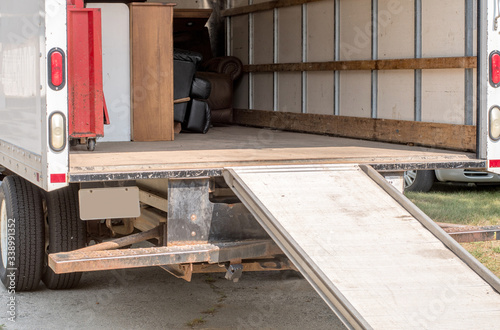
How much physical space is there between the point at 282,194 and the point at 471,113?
2048mm

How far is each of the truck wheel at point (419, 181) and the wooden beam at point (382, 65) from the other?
2841mm

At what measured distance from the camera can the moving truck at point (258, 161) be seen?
3.73 m

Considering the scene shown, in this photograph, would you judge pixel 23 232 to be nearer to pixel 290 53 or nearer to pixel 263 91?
pixel 290 53

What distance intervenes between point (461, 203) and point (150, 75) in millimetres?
4597

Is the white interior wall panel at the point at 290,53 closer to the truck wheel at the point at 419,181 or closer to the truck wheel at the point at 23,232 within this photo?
the truck wheel at the point at 419,181

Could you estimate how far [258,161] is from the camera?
4.55m

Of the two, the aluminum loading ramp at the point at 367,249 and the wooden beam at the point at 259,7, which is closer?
the aluminum loading ramp at the point at 367,249

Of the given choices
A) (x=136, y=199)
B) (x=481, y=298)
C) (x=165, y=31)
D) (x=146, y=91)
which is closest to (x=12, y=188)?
(x=136, y=199)

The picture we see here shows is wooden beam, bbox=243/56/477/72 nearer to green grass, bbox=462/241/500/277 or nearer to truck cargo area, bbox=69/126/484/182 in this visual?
truck cargo area, bbox=69/126/484/182

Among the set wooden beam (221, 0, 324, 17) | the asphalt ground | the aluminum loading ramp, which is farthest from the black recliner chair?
the aluminum loading ramp

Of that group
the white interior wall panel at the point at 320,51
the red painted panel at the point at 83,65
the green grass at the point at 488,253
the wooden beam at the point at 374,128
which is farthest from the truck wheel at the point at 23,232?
the green grass at the point at 488,253

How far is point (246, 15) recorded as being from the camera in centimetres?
934

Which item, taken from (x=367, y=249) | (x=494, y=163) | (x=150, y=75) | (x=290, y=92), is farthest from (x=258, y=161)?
(x=290, y=92)

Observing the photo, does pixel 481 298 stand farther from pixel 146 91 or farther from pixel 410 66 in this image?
pixel 146 91
